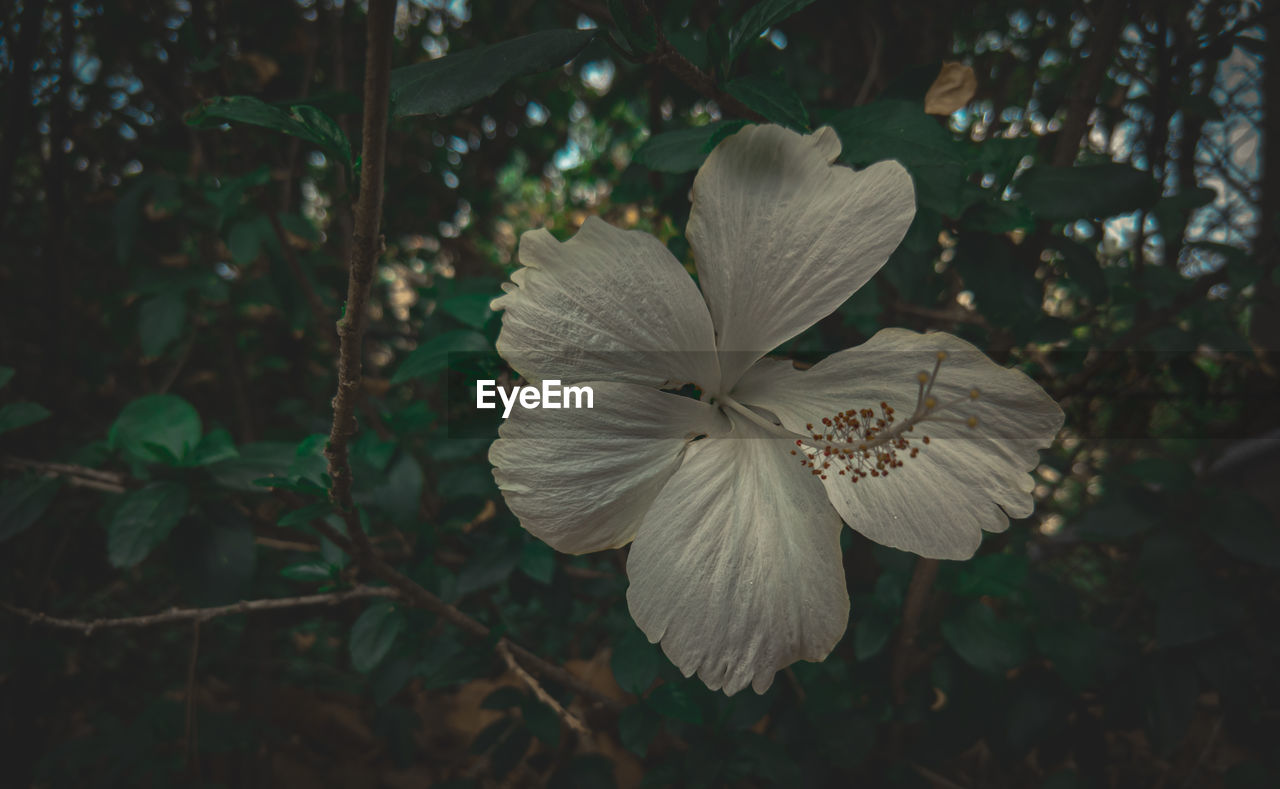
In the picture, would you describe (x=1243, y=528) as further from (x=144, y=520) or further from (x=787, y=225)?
(x=144, y=520)

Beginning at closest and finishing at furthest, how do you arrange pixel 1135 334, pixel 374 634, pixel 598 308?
pixel 598 308 < pixel 374 634 < pixel 1135 334

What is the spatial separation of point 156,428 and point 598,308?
2.68 ft

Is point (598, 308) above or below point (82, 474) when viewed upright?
above

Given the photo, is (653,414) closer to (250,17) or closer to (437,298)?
A: (437,298)

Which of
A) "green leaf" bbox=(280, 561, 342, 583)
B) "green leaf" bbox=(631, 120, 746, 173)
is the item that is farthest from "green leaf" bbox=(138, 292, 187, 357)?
"green leaf" bbox=(631, 120, 746, 173)

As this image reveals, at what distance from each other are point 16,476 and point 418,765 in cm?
104

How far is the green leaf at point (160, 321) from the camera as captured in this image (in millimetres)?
1316

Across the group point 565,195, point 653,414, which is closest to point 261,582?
point 653,414

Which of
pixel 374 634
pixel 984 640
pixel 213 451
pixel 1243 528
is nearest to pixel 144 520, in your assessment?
pixel 213 451

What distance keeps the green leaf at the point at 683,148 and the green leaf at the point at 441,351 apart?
0.97 ft

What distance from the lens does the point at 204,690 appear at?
1.89 metres

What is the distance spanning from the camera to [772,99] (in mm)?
686

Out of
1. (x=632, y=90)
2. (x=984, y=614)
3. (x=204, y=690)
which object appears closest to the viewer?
(x=984, y=614)

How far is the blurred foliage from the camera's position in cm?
90
